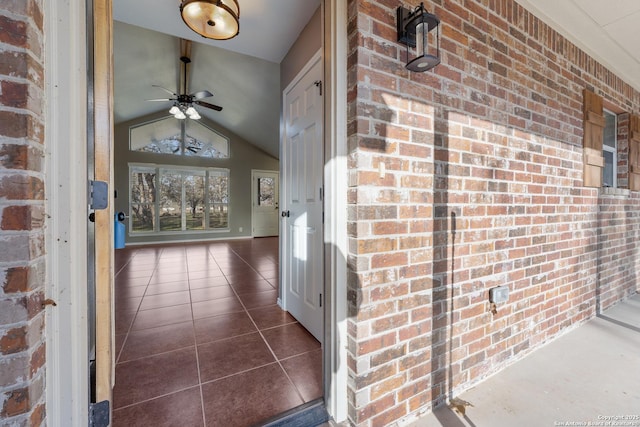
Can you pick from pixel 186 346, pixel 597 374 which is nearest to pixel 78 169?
pixel 186 346

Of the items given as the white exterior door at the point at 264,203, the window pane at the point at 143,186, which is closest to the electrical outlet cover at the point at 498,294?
the white exterior door at the point at 264,203

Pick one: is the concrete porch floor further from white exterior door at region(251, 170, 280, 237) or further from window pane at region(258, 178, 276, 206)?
window pane at region(258, 178, 276, 206)

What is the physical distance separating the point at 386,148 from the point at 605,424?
5.58ft

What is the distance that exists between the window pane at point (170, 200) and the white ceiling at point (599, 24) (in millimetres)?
7720

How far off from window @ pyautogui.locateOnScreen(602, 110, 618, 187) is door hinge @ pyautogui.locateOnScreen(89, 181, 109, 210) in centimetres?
425

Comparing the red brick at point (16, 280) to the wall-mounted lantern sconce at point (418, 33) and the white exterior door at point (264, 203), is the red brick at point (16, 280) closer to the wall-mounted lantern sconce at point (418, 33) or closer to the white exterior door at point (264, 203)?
the wall-mounted lantern sconce at point (418, 33)

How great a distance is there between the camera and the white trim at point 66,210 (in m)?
0.73

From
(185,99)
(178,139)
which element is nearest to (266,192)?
(178,139)

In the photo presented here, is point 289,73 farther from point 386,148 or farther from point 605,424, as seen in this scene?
point 605,424

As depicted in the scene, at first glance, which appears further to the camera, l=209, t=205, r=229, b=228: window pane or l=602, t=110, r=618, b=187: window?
l=209, t=205, r=229, b=228: window pane

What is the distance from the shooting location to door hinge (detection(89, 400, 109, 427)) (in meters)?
0.84

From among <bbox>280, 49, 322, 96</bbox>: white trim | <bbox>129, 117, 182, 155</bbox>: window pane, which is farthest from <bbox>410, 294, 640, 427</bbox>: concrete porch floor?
<bbox>129, 117, 182, 155</bbox>: window pane

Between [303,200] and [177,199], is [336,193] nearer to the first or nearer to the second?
[303,200]

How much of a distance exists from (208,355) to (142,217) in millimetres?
6454
